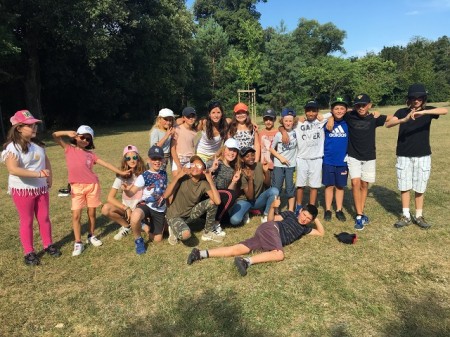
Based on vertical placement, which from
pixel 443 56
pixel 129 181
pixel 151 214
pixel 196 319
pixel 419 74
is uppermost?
pixel 443 56

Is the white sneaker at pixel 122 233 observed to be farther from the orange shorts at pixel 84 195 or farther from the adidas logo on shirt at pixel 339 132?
the adidas logo on shirt at pixel 339 132

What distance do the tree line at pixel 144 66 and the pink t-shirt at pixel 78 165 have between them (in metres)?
14.1

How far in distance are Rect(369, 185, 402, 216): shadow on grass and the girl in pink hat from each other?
18.1 ft

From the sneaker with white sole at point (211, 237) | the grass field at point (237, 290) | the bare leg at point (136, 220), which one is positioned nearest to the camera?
the grass field at point (237, 290)

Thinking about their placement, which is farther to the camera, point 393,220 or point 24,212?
point 393,220

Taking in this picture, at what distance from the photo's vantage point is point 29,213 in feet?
14.6

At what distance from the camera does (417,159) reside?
536 centimetres

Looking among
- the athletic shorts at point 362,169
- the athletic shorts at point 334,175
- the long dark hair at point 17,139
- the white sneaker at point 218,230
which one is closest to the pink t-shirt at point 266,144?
the athletic shorts at point 334,175

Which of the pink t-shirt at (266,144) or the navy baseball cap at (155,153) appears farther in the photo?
the pink t-shirt at (266,144)

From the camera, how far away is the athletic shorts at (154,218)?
4982mm

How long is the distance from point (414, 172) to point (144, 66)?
78.3 feet

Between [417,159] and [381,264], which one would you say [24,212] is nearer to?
[381,264]

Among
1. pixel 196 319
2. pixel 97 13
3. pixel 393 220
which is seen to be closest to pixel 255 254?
pixel 196 319

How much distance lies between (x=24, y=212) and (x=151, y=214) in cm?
157
